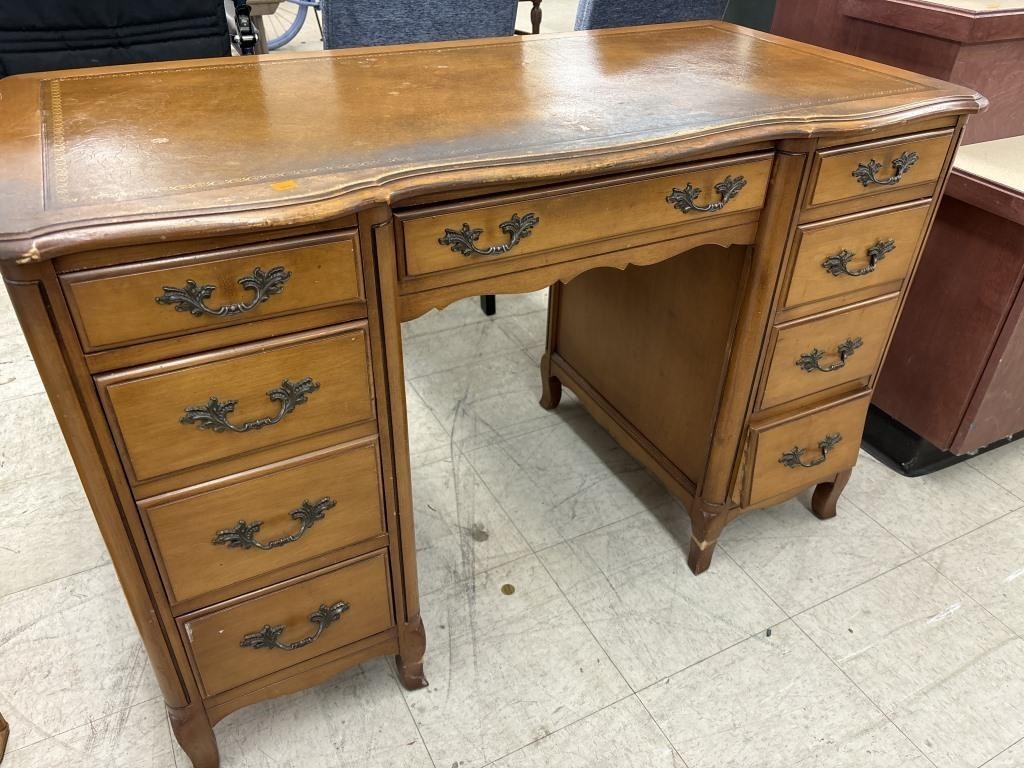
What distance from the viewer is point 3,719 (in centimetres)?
119

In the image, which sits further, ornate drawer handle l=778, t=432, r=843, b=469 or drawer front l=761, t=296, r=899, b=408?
ornate drawer handle l=778, t=432, r=843, b=469

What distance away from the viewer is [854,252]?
1.26 metres

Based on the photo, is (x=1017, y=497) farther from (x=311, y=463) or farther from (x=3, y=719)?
(x=3, y=719)

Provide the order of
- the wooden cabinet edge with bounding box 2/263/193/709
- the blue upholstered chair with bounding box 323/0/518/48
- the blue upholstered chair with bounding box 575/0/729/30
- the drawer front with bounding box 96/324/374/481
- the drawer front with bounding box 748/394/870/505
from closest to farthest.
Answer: the wooden cabinet edge with bounding box 2/263/193/709 → the drawer front with bounding box 96/324/374/481 → the drawer front with bounding box 748/394/870/505 → the blue upholstered chair with bounding box 323/0/518/48 → the blue upholstered chair with bounding box 575/0/729/30

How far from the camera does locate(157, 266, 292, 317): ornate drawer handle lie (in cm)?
78

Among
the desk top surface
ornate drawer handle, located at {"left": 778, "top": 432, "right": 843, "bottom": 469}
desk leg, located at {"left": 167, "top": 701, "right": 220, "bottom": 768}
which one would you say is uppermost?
the desk top surface

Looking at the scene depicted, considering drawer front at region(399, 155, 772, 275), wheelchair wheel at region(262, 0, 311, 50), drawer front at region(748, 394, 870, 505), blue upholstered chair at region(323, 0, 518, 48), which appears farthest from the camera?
wheelchair wheel at region(262, 0, 311, 50)

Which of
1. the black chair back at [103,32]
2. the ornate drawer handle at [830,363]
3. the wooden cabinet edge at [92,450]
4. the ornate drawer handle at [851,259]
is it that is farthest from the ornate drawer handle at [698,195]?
the black chair back at [103,32]

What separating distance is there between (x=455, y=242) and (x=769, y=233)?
53 cm

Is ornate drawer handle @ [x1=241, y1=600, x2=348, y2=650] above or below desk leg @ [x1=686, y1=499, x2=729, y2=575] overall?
above

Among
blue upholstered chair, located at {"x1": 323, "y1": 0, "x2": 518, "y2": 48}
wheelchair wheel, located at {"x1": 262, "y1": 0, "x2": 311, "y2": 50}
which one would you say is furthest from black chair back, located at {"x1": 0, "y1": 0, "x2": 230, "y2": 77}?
wheelchair wheel, located at {"x1": 262, "y1": 0, "x2": 311, "y2": 50}

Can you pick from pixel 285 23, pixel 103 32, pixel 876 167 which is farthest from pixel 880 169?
pixel 285 23

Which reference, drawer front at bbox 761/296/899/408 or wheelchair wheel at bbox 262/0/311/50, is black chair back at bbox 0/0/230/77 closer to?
drawer front at bbox 761/296/899/408

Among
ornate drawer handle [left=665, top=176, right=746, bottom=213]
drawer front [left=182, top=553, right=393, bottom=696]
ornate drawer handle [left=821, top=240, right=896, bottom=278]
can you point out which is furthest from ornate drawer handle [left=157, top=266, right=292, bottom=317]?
ornate drawer handle [left=821, top=240, right=896, bottom=278]
